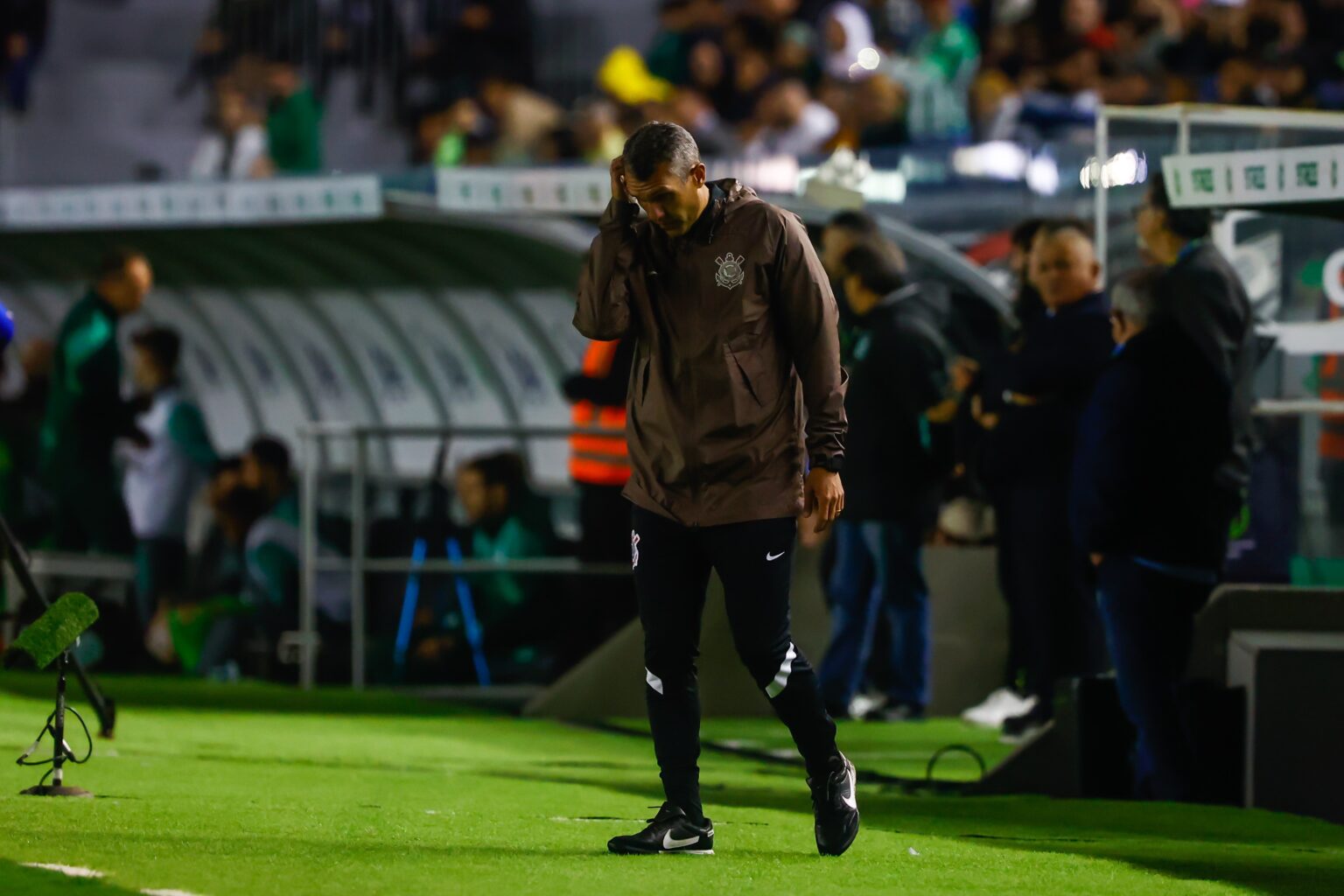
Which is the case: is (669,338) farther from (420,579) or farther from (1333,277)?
(420,579)

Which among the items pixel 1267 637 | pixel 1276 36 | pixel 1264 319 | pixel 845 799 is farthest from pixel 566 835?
pixel 1276 36

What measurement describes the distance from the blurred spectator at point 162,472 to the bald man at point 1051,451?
5381mm

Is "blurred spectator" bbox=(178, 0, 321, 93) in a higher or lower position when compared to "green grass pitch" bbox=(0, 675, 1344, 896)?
higher

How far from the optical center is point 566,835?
6.36 meters

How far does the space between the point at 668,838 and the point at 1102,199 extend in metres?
4.92

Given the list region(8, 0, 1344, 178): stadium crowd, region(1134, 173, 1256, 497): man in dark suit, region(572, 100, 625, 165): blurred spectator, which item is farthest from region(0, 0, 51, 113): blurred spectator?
region(1134, 173, 1256, 497): man in dark suit

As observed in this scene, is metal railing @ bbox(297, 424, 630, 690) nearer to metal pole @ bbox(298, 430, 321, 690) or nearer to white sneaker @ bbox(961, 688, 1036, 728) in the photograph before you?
metal pole @ bbox(298, 430, 321, 690)

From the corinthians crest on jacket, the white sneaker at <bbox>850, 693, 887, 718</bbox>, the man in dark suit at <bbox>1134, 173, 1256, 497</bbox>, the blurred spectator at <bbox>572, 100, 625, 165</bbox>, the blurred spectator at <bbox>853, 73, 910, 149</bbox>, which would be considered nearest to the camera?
the corinthians crest on jacket

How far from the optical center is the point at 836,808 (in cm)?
598

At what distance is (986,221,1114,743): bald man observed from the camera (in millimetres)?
9461

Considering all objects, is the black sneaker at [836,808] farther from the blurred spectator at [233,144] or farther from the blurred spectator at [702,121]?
the blurred spectator at [233,144]

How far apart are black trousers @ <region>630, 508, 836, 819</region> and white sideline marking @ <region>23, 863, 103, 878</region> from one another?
1.37 m

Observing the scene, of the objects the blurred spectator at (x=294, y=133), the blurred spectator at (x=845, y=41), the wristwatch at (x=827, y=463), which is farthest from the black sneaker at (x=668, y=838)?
the blurred spectator at (x=294, y=133)

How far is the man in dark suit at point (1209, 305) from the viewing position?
8023mm
